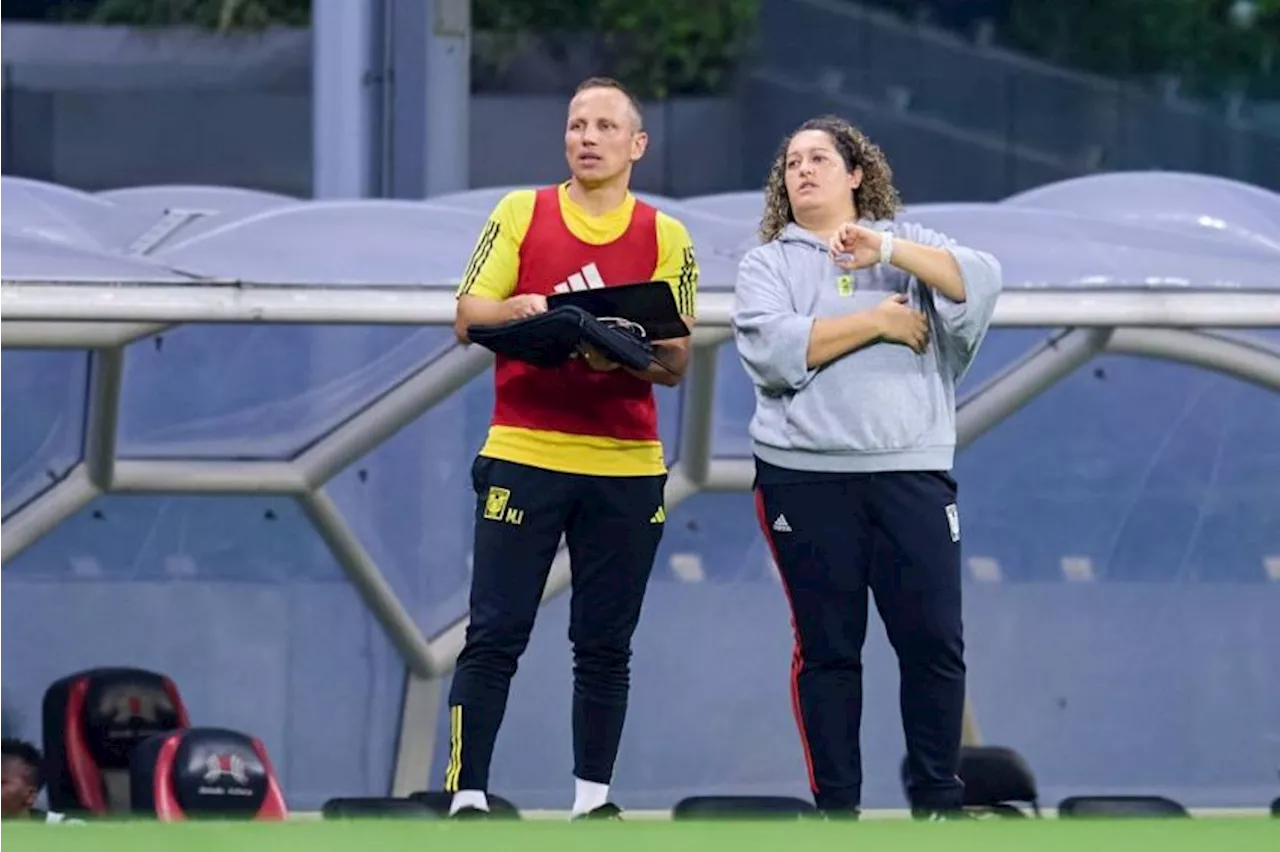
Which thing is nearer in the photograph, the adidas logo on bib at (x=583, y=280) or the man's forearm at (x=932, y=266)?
the man's forearm at (x=932, y=266)

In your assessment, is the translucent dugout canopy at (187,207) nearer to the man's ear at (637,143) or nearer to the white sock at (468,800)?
the man's ear at (637,143)

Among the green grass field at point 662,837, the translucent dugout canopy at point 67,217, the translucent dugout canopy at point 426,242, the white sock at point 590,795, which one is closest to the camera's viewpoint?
the green grass field at point 662,837

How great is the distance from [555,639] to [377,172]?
376 centimetres

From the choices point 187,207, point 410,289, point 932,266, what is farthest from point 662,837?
point 187,207

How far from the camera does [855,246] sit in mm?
5504

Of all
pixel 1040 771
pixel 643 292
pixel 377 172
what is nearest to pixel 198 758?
pixel 643 292

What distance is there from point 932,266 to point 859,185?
32cm

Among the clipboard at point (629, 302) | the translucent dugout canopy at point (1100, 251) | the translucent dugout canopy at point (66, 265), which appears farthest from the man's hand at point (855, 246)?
the translucent dugout canopy at point (66, 265)

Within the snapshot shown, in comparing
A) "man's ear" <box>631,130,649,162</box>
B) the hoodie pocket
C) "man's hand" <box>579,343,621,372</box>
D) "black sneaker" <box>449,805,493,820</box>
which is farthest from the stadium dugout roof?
"black sneaker" <box>449,805,493,820</box>

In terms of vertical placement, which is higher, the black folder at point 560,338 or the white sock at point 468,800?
the black folder at point 560,338

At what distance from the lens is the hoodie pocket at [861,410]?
554 cm

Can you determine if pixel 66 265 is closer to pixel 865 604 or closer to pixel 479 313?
pixel 479 313

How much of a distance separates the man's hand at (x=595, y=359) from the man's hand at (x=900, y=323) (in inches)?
21.5

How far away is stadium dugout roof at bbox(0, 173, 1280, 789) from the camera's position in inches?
280
